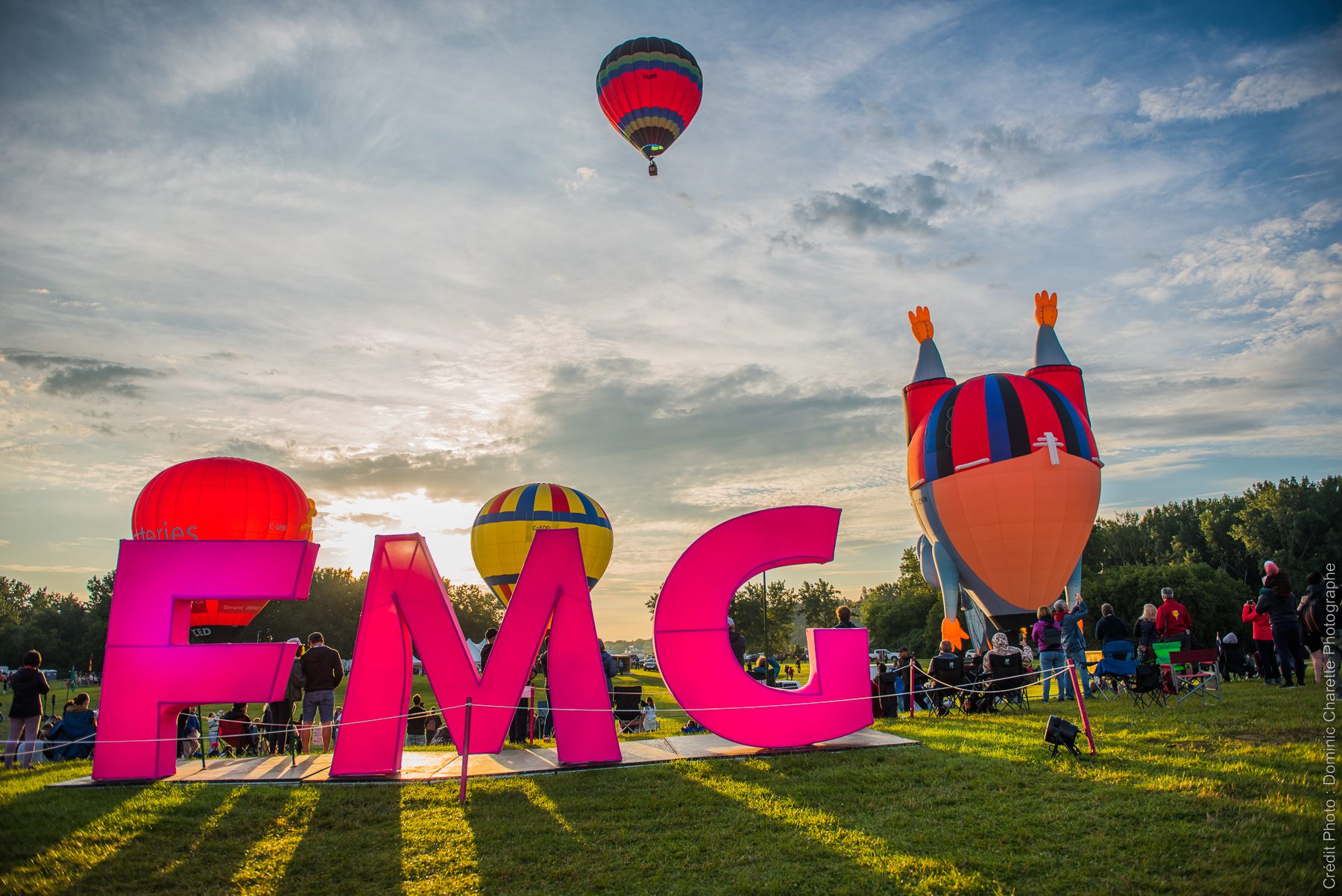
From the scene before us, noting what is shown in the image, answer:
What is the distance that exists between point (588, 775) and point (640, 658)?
90.7m

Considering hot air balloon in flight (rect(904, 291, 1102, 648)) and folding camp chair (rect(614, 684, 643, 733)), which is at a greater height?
hot air balloon in flight (rect(904, 291, 1102, 648))

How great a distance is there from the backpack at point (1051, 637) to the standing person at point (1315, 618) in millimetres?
3796

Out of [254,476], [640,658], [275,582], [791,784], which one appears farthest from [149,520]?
[640,658]

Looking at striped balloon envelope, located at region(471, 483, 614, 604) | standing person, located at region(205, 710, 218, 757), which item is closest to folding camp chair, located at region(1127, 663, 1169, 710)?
standing person, located at region(205, 710, 218, 757)

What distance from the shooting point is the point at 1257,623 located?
15469mm

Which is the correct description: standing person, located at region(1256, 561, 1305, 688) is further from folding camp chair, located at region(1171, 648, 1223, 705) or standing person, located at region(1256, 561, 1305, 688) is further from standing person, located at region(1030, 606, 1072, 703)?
standing person, located at region(1030, 606, 1072, 703)

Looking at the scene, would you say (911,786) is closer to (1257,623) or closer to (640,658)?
(1257,623)

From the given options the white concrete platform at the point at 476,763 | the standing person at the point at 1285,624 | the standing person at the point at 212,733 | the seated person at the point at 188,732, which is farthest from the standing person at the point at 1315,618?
the seated person at the point at 188,732

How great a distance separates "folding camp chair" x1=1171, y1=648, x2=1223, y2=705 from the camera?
12.9 metres

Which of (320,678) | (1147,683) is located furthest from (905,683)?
(320,678)

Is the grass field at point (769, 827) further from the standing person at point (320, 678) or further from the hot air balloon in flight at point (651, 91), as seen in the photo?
the hot air balloon in flight at point (651, 91)

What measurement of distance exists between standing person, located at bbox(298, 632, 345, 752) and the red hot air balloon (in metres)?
15.3

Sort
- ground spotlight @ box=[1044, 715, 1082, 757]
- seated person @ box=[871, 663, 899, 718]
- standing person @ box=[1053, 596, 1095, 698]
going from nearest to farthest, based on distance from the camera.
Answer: ground spotlight @ box=[1044, 715, 1082, 757] < standing person @ box=[1053, 596, 1095, 698] < seated person @ box=[871, 663, 899, 718]

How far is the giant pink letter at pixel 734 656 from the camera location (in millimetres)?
11969
